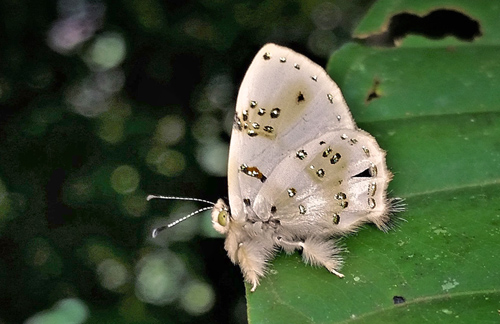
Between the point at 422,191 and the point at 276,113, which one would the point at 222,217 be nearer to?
the point at 276,113

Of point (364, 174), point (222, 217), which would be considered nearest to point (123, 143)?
point (222, 217)

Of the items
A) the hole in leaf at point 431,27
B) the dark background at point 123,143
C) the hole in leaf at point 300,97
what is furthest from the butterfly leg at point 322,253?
the dark background at point 123,143

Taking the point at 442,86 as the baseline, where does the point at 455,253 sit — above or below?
Result: below

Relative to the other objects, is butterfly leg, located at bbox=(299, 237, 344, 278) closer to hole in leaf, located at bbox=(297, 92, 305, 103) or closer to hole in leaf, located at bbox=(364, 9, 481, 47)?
hole in leaf, located at bbox=(297, 92, 305, 103)

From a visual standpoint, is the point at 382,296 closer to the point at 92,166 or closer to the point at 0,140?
the point at 92,166

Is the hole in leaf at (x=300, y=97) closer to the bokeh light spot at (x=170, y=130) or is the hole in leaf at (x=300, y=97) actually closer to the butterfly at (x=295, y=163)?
the butterfly at (x=295, y=163)

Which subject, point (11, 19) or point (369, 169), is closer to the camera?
point (369, 169)

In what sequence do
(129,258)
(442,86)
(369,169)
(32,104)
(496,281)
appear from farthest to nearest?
(32,104), (129,258), (442,86), (369,169), (496,281)

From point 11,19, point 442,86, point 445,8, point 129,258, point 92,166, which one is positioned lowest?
point 129,258

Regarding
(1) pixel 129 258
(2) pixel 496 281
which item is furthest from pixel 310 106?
(1) pixel 129 258
